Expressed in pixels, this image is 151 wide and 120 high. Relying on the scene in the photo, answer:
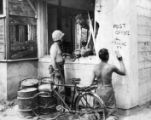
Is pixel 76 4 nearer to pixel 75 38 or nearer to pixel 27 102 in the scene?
pixel 75 38

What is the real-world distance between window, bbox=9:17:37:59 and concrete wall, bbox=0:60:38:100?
273 mm

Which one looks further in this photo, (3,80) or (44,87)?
(3,80)

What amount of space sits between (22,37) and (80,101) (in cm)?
316

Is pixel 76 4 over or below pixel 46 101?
over

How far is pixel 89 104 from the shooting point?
6418mm

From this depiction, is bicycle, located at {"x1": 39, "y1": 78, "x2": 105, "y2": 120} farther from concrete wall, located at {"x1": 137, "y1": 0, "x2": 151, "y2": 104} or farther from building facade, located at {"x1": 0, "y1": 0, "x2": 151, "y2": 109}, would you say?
concrete wall, located at {"x1": 137, "y1": 0, "x2": 151, "y2": 104}

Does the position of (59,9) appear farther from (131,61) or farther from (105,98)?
(105,98)

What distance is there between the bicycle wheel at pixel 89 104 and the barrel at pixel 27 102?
1.20m

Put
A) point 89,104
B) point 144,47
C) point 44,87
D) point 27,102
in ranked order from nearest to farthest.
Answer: point 89,104, point 27,102, point 44,87, point 144,47

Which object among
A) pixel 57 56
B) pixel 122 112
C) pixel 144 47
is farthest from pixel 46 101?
pixel 144 47

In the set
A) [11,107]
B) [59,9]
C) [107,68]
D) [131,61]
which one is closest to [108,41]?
[131,61]

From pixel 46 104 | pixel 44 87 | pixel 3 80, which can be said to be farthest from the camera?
pixel 3 80

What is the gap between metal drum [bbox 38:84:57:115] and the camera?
7.05 m

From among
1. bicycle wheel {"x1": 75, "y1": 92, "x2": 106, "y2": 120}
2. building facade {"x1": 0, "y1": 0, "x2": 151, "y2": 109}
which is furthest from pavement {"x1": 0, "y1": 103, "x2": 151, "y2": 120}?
bicycle wheel {"x1": 75, "y1": 92, "x2": 106, "y2": 120}
